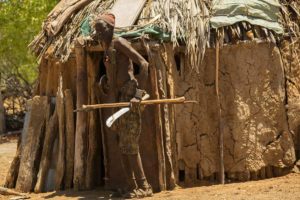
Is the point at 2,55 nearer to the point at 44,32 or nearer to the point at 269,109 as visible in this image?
the point at 44,32

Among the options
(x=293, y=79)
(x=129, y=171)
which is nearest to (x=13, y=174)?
(x=129, y=171)

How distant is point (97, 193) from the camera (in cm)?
698

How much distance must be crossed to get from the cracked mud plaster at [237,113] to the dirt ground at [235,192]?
0.36 m

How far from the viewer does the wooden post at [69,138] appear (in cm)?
740

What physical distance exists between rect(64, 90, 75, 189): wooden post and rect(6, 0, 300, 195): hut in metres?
0.01

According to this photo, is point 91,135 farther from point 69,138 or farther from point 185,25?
point 185,25

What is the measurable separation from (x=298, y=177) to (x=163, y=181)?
177 centimetres

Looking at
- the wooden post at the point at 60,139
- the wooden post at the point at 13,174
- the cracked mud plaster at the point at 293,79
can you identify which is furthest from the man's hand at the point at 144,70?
the wooden post at the point at 13,174

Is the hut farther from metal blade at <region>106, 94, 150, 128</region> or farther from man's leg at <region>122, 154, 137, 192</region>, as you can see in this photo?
metal blade at <region>106, 94, 150, 128</region>

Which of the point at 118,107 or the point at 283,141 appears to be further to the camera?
the point at 283,141

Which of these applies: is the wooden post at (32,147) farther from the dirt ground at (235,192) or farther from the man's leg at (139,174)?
the man's leg at (139,174)

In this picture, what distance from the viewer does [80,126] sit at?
23.9ft

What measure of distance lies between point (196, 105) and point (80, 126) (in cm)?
157

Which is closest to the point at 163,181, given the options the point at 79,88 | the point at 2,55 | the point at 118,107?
the point at 118,107
